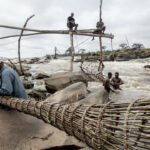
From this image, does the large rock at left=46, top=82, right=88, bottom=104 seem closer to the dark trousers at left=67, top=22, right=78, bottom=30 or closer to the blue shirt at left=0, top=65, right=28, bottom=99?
the blue shirt at left=0, top=65, right=28, bottom=99

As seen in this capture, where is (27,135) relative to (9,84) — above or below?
below

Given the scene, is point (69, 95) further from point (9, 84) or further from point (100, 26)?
point (100, 26)

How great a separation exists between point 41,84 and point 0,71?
5912mm

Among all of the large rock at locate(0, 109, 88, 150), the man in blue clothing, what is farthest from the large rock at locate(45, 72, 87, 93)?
the large rock at locate(0, 109, 88, 150)

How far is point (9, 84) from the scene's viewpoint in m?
2.76

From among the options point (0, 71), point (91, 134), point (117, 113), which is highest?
point (0, 71)

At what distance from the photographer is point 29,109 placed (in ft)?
8.12

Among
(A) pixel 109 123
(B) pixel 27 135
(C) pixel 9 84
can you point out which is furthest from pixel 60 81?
(A) pixel 109 123

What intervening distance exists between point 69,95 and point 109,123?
3.17 m

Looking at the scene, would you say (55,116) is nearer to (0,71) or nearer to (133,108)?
(133,108)

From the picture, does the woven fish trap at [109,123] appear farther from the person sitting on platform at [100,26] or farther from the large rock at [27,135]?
the person sitting on platform at [100,26]

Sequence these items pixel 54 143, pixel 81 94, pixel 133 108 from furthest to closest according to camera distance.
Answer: pixel 81 94, pixel 54 143, pixel 133 108

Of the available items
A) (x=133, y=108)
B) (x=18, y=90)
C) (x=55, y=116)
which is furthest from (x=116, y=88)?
(x=133, y=108)

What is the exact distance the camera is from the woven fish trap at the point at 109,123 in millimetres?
1245
